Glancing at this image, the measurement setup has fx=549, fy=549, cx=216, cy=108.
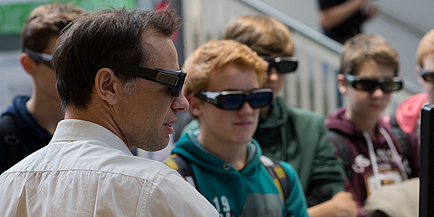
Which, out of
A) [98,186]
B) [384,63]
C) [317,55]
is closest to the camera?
[98,186]

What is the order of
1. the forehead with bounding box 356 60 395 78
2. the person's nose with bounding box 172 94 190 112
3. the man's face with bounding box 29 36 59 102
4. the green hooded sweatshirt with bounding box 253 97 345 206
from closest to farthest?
the person's nose with bounding box 172 94 190 112 < the man's face with bounding box 29 36 59 102 < the green hooded sweatshirt with bounding box 253 97 345 206 < the forehead with bounding box 356 60 395 78

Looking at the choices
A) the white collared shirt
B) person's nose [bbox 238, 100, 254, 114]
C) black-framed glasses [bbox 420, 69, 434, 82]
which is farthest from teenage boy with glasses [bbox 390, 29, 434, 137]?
the white collared shirt

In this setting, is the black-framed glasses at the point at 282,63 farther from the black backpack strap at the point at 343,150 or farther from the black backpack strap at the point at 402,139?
the black backpack strap at the point at 402,139

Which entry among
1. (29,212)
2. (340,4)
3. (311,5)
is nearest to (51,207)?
(29,212)

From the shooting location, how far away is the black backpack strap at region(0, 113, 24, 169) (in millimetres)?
2627

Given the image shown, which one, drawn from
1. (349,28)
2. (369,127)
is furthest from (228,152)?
(349,28)

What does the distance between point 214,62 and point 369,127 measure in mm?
1554

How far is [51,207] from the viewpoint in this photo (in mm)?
1305

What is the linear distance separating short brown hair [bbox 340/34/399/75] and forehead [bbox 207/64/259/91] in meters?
1.37

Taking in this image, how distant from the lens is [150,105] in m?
1.54

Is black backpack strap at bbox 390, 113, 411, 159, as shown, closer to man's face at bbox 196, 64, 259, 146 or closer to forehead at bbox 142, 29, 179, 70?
man's face at bbox 196, 64, 259, 146

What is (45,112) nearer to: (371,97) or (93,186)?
(93,186)

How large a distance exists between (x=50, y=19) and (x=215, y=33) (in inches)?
105

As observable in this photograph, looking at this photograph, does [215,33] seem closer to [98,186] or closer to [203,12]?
[203,12]
